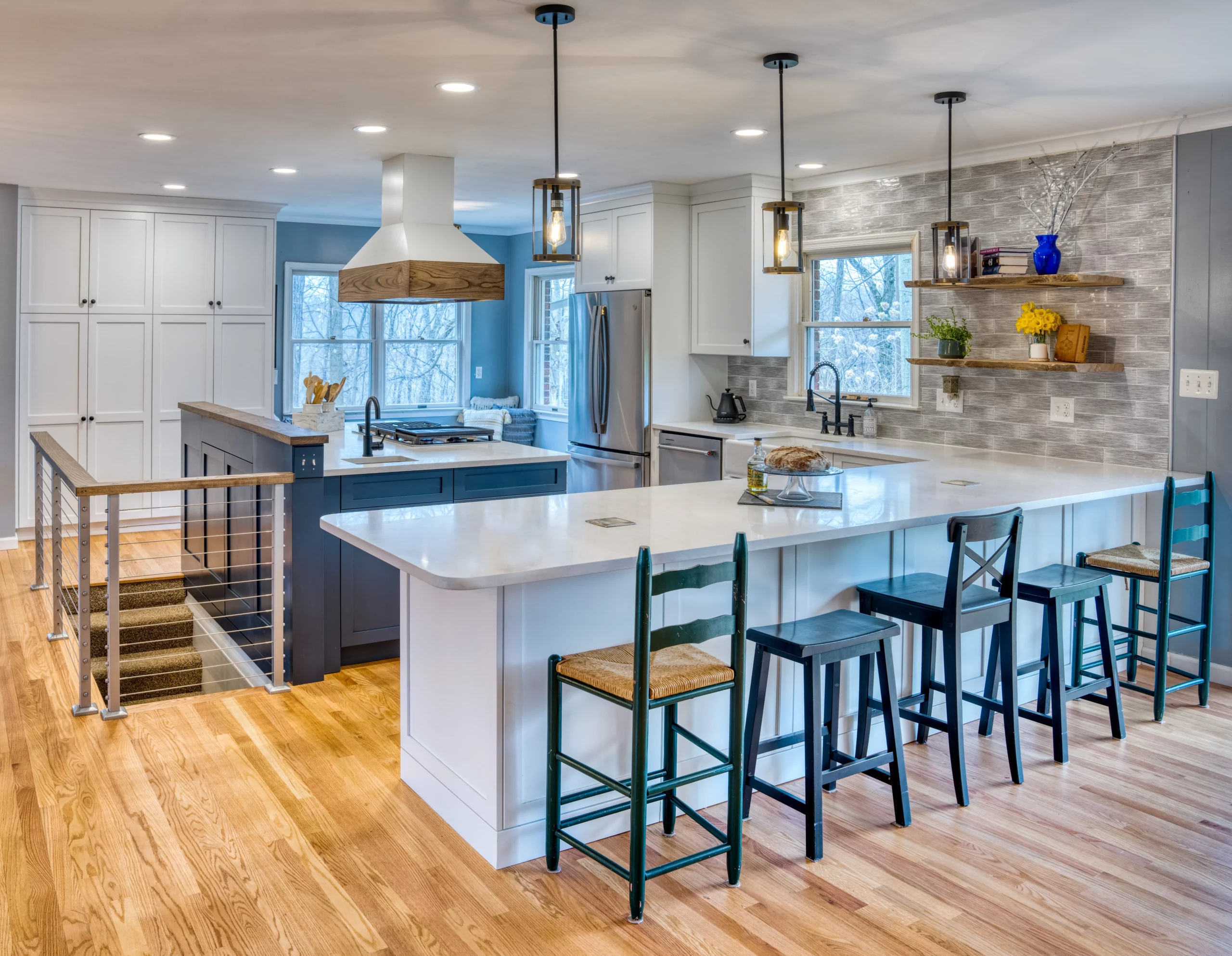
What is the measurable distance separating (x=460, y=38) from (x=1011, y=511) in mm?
2127

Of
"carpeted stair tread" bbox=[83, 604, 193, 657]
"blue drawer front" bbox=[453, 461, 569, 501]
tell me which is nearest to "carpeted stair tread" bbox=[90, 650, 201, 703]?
"carpeted stair tread" bbox=[83, 604, 193, 657]

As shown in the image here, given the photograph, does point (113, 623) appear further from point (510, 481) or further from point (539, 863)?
point (539, 863)

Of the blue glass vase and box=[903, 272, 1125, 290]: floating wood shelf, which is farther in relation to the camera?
the blue glass vase

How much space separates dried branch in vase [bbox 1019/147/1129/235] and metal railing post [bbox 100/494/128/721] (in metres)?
3.91

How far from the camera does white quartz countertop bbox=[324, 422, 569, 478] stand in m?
4.30

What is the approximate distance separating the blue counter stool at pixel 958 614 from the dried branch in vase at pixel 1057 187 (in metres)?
2.08

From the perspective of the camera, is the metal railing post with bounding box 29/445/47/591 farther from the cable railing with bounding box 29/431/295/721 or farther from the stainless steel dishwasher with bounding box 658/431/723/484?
the stainless steel dishwasher with bounding box 658/431/723/484

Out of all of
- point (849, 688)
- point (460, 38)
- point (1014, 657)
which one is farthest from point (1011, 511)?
point (460, 38)

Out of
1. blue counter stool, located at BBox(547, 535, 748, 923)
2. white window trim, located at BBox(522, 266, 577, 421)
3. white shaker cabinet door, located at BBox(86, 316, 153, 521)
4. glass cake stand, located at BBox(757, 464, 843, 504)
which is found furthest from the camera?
white window trim, located at BBox(522, 266, 577, 421)

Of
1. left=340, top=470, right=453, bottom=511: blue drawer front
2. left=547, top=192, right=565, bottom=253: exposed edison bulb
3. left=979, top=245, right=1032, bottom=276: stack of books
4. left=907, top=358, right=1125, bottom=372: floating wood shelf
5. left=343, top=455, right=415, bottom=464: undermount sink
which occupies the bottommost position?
left=340, top=470, right=453, bottom=511: blue drawer front

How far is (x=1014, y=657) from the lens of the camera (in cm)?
305

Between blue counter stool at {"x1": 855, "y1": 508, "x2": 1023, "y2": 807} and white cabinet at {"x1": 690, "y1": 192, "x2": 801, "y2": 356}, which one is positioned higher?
white cabinet at {"x1": 690, "y1": 192, "x2": 801, "y2": 356}

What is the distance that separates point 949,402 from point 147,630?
413 centimetres

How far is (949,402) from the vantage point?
5102 mm
